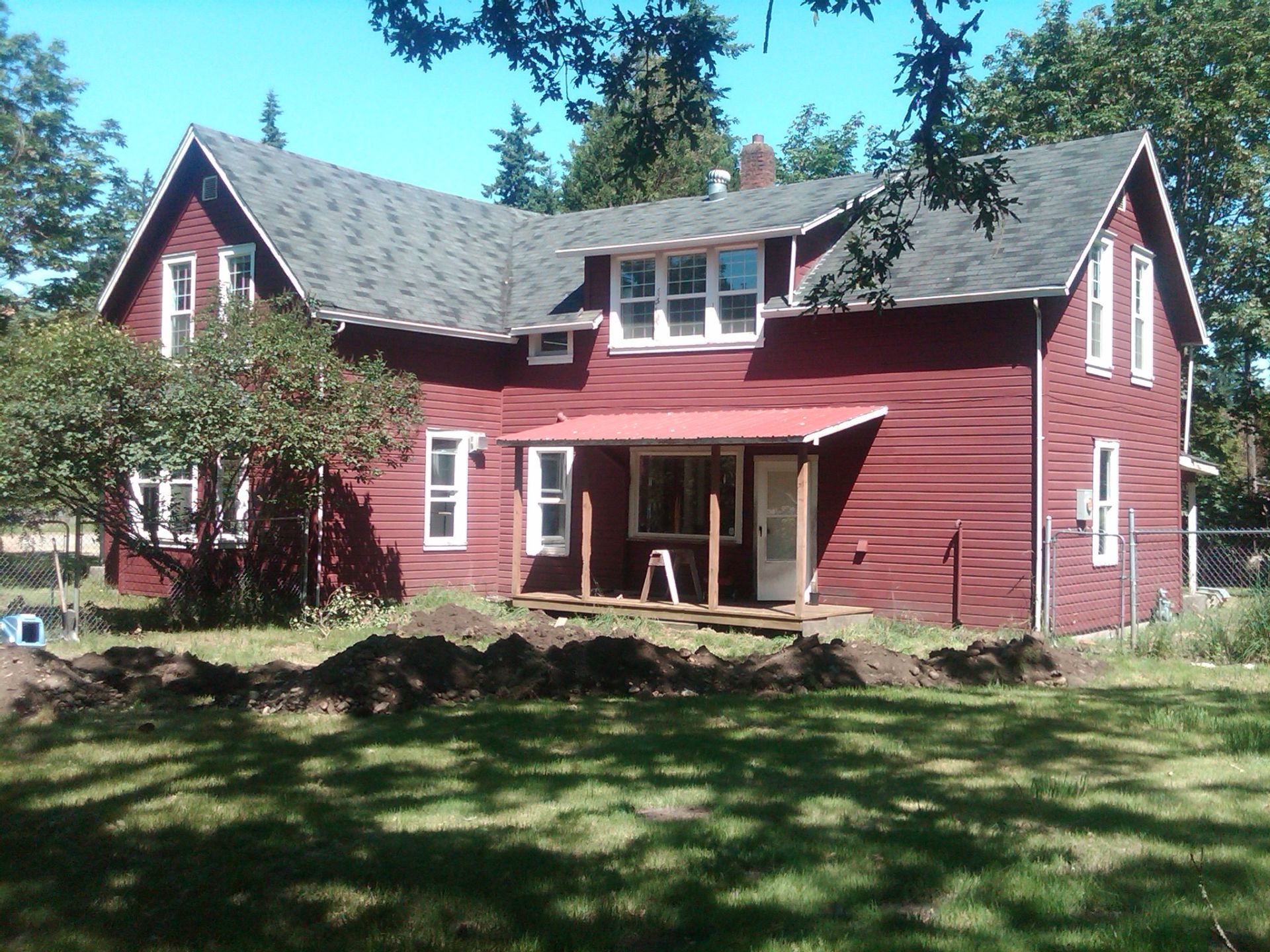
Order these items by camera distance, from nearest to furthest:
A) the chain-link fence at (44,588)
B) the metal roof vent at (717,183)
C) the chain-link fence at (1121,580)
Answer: the chain-link fence at (44,588)
the chain-link fence at (1121,580)
the metal roof vent at (717,183)

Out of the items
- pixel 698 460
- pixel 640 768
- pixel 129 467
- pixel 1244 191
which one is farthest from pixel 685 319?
pixel 1244 191

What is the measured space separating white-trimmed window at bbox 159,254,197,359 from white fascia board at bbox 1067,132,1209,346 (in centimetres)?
1370

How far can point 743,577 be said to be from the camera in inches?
738

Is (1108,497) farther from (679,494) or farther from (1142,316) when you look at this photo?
(679,494)

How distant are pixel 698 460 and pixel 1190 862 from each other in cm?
1416

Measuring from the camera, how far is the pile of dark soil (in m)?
9.13

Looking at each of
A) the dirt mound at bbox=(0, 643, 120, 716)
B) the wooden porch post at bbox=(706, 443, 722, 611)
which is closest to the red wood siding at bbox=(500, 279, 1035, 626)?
the wooden porch post at bbox=(706, 443, 722, 611)

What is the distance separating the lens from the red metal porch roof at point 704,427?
16062mm

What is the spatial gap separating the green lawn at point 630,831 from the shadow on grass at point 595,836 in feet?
0.06

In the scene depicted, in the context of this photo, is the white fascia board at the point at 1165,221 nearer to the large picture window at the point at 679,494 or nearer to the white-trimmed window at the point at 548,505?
the large picture window at the point at 679,494

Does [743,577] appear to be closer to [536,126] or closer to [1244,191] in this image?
[1244,191]

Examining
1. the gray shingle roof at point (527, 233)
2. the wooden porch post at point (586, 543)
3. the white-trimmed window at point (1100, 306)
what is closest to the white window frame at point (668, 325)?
the gray shingle roof at point (527, 233)

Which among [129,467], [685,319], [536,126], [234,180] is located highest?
[536,126]

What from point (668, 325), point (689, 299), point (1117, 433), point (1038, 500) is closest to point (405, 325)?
point (668, 325)
